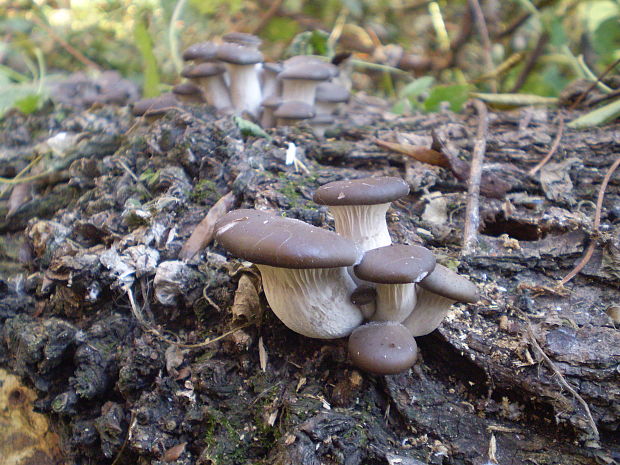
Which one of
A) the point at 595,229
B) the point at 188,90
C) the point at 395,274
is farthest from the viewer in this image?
the point at 188,90

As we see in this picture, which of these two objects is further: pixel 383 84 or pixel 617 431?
pixel 383 84

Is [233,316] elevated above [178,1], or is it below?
below

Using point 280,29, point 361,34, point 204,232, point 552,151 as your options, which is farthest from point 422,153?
point 361,34

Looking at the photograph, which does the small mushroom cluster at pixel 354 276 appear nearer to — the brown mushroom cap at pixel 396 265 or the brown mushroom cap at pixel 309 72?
the brown mushroom cap at pixel 396 265

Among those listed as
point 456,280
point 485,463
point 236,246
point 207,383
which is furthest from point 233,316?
point 485,463

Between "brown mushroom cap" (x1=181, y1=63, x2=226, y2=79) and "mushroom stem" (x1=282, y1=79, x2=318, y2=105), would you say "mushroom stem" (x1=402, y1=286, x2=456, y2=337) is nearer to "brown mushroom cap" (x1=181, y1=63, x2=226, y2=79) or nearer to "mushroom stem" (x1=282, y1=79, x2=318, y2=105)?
"mushroom stem" (x1=282, y1=79, x2=318, y2=105)

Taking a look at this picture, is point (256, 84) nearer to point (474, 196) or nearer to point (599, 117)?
point (474, 196)

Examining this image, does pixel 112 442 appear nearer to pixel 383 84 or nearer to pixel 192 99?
pixel 192 99
